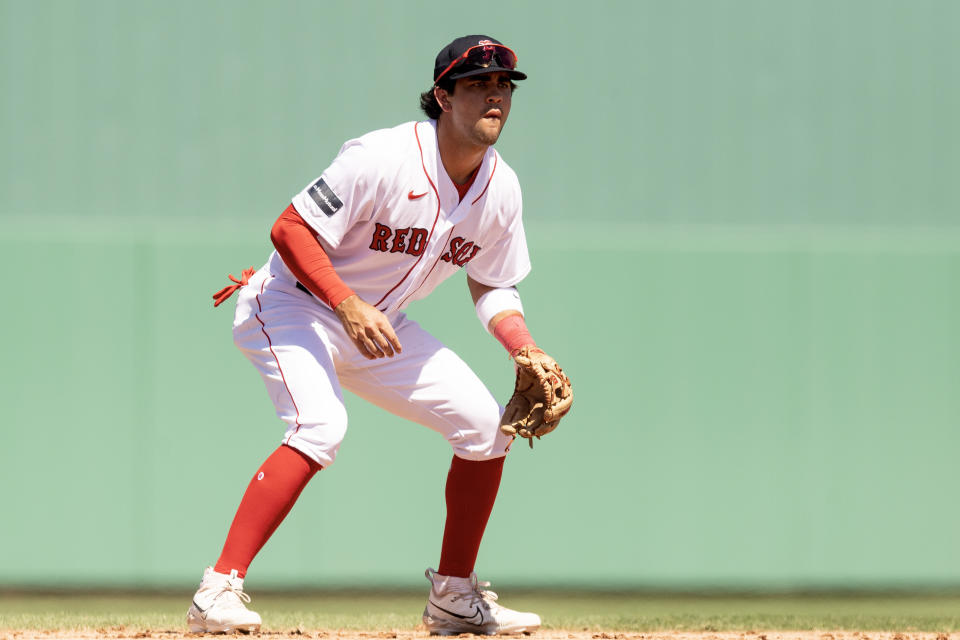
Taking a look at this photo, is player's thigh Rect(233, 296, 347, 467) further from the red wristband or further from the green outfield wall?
the green outfield wall

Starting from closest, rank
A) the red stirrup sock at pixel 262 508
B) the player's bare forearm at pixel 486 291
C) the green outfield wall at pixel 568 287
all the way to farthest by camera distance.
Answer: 1. the red stirrup sock at pixel 262 508
2. the player's bare forearm at pixel 486 291
3. the green outfield wall at pixel 568 287

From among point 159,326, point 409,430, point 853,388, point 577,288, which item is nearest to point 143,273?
point 159,326

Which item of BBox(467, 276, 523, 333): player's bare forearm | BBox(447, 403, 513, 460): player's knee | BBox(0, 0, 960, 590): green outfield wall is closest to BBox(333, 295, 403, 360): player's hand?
BBox(447, 403, 513, 460): player's knee

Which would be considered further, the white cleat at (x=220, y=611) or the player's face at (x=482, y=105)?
the player's face at (x=482, y=105)

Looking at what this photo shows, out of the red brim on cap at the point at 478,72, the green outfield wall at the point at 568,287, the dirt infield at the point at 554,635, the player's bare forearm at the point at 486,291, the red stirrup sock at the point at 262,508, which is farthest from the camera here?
the green outfield wall at the point at 568,287

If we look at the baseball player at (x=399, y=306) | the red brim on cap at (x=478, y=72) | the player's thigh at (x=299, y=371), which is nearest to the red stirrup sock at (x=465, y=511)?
the baseball player at (x=399, y=306)

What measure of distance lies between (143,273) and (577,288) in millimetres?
1857

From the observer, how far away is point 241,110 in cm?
538

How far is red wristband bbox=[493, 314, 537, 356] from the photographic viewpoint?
3.54 meters

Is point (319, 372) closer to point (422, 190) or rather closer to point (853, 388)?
point (422, 190)

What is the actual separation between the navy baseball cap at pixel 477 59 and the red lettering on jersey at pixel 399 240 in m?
0.43

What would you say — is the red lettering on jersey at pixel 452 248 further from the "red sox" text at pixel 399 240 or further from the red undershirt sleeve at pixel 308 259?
the red undershirt sleeve at pixel 308 259

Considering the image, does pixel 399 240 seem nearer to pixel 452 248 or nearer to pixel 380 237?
pixel 380 237

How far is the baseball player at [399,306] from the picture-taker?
313 centimetres
